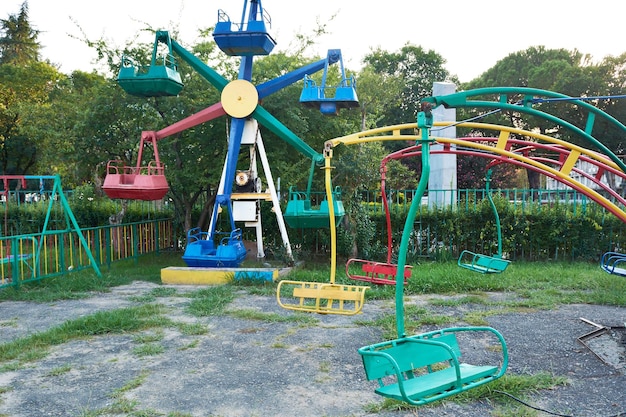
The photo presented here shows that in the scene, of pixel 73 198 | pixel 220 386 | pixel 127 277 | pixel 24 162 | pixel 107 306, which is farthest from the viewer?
pixel 24 162

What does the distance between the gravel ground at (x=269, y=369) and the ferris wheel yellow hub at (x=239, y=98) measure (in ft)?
15.1

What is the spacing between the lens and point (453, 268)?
1114cm

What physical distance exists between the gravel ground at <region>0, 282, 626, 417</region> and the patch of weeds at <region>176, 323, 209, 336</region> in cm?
10

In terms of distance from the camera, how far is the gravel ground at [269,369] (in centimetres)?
456

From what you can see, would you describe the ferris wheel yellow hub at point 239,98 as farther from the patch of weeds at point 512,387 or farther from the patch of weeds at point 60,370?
the patch of weeds at point 512,387

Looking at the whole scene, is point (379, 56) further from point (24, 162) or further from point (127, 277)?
point (127, 277)

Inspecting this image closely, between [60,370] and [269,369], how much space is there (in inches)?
80.2

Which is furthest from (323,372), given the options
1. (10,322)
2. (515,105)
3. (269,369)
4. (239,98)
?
(239,98)

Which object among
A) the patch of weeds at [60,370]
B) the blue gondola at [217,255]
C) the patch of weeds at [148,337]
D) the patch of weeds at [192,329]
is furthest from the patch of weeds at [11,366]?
the blue gondola at [217,255]

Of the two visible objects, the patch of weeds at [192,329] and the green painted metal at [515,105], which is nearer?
the green painted metal at [515,105]

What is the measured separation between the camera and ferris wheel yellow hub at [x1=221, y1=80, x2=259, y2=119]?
1099 centimetres

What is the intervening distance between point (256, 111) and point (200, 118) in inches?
44.0

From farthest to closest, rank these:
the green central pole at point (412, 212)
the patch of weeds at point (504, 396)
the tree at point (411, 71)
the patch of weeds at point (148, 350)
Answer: the tree at point (411, 71) → the patch of weeds at point (148, 350) → the patch of weeds at point (504, 396) → the green central pole at point (412, 212)

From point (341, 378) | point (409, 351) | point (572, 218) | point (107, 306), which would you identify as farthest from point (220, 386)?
point (572, 218)
